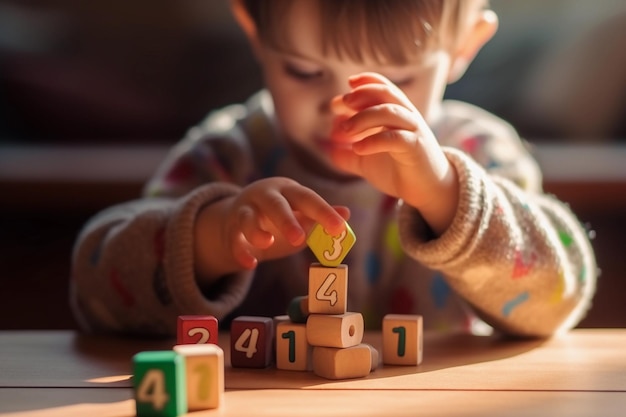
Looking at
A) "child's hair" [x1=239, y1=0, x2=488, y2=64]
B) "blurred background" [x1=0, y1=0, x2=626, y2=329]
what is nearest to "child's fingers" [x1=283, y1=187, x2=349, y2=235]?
"child's hair" [x1=239, y1=0, x2=488, y2=64]

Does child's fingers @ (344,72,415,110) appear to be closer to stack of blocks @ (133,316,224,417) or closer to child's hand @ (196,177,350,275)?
child's hand @ (196,177,350,275)

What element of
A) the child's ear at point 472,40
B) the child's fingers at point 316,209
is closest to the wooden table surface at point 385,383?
the child's fingers at point 316,209

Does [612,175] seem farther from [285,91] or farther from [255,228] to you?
[255,228]

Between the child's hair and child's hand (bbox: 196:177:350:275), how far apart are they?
22 cm

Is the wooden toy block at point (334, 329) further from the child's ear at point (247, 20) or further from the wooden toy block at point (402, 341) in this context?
the child's ear at point (247, 20)

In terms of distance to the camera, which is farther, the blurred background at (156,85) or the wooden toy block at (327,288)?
the blurred background at (156,85)

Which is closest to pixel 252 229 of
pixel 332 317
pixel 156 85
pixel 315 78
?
pixel 332 317

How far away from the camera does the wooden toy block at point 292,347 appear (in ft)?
2.51

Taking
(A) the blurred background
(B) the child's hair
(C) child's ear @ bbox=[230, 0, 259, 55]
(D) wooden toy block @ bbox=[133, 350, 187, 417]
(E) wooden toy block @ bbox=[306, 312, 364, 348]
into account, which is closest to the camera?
(D) wooden toy block @ bbox=[133, 350, 187, 417]

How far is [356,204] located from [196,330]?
447 millimetres

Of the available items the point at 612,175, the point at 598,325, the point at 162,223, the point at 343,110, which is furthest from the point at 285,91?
the point at 598,325

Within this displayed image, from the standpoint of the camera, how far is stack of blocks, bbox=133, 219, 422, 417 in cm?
62

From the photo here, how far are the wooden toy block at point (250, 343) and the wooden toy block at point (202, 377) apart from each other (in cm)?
13

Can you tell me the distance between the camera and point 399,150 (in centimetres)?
81
